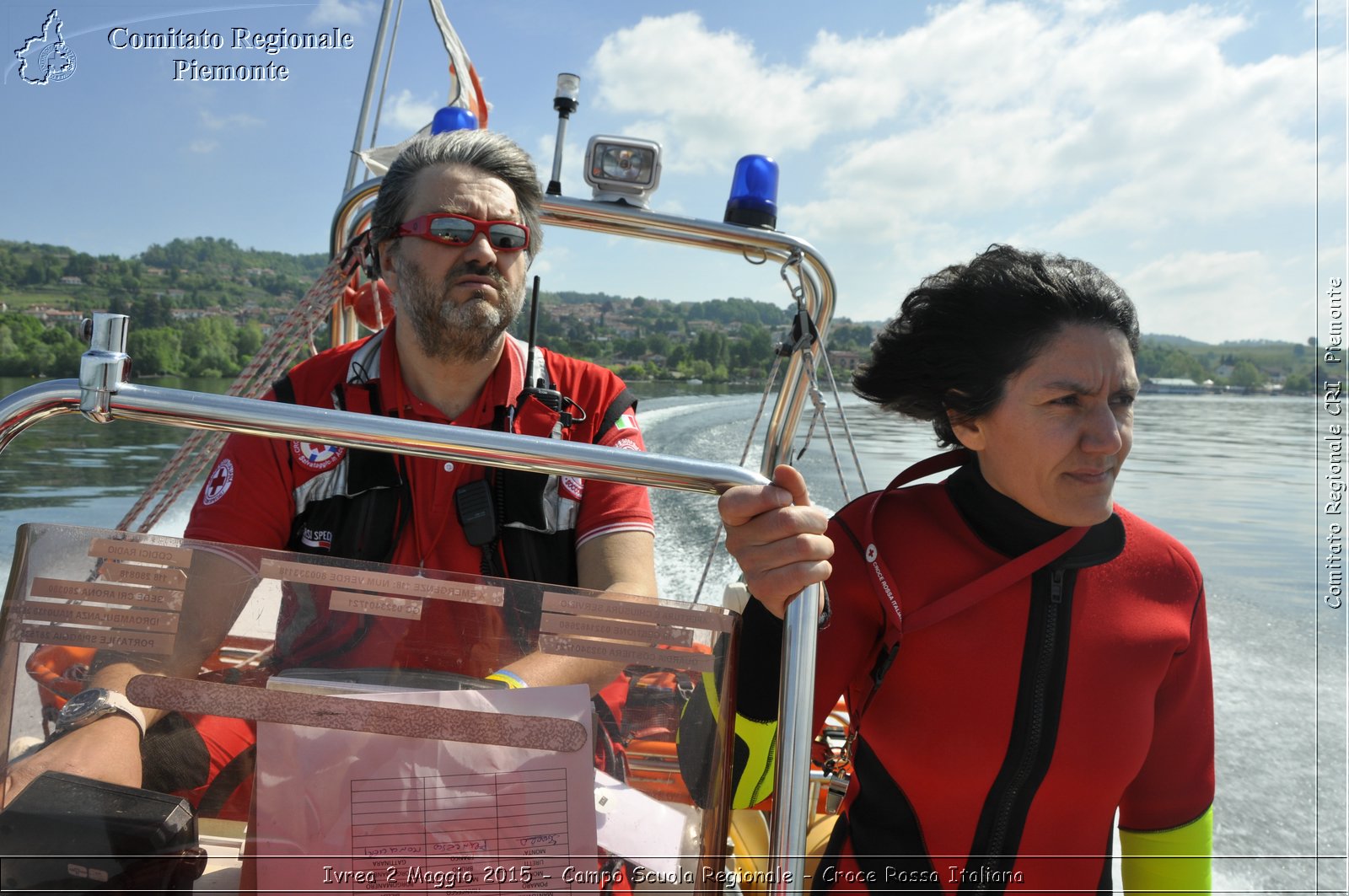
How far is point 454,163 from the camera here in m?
1.75

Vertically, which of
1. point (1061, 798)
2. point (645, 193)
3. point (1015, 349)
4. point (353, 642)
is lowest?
point (1061, 798)

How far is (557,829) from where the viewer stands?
75 centimetres

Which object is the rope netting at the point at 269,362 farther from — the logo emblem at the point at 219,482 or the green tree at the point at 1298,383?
the green tree at the point at 1298,383

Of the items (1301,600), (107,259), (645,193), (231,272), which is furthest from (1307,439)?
(107,259)

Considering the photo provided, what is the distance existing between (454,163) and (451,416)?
0.53 metres


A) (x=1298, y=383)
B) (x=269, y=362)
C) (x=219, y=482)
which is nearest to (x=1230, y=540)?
(x=1298, y=383)

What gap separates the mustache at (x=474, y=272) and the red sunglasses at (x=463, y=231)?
0.04 metres

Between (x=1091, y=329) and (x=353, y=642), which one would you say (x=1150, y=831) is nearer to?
(x=1091, y=329)

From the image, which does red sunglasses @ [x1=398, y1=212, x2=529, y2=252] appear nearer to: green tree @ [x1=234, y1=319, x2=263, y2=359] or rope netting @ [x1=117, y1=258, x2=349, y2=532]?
rope netting @ [x1=117, y1=258, x2=349, y2=532]

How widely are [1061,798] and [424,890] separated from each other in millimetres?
900

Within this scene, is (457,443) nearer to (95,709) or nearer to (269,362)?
(95,709)

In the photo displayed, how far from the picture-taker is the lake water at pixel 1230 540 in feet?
11.1

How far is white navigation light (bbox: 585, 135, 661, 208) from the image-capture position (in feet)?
6.40

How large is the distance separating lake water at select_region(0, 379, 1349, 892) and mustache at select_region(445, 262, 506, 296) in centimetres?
79
